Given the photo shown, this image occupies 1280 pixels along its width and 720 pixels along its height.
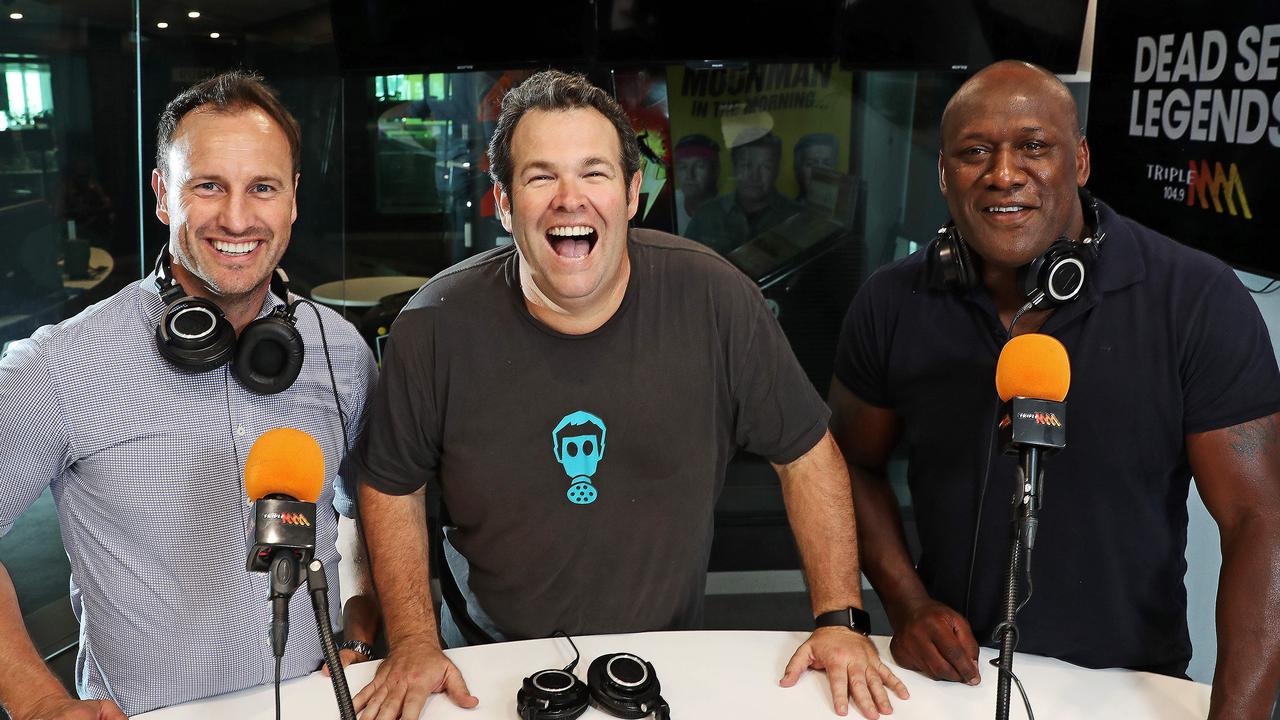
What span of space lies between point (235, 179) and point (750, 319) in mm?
1062

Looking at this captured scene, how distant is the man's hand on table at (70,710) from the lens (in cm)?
170

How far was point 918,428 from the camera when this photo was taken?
7.69 feet

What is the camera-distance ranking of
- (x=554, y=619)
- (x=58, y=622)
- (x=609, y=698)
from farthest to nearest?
(x=58, y=622), (x=554, y=619), (x=609, y=698)

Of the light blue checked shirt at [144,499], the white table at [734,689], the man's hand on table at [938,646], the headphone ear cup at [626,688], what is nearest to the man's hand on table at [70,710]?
the white table at [734,689]

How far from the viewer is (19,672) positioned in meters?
1.80

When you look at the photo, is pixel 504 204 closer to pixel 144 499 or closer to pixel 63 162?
pixel 144 499

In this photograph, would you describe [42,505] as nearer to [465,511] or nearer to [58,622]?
[58,622]

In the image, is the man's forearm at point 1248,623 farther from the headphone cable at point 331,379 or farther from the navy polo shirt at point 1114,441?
the headphone cable at point 331,379

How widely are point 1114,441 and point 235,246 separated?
1753mm

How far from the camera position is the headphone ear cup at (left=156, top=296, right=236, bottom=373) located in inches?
76.7

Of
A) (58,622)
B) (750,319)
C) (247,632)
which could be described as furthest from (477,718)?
(58,622)

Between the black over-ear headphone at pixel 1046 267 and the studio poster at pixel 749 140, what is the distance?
3477 mm

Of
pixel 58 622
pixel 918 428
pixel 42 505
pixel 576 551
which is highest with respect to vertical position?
pixel 918 428

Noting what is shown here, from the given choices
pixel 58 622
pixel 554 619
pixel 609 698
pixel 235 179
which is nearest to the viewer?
pixel 609 698
